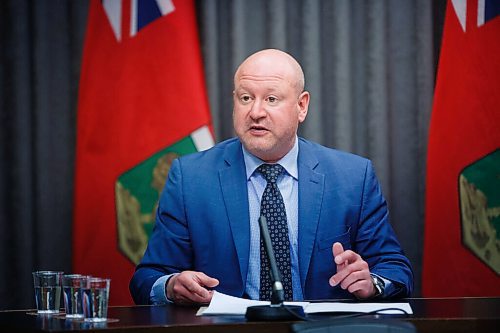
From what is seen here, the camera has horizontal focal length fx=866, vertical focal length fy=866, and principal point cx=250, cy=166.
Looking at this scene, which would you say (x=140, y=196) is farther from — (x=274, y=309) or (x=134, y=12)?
(x=274, y=309)

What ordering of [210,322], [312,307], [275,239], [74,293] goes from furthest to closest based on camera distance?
[275,239]
[312,307]
[74,293]
[210,322]

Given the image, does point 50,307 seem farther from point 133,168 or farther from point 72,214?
point 72,214

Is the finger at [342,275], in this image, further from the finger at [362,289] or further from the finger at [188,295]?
the finger at [188,295]

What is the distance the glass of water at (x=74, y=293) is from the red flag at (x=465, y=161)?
6.14 feet

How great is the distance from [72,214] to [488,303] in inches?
→ 85.0

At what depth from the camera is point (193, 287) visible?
8.14ft

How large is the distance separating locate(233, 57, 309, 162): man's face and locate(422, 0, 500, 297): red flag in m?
→ 1.00

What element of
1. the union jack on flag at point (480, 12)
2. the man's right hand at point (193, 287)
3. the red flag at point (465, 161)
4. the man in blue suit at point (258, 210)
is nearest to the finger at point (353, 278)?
the man in blue suit at point (258, 210)

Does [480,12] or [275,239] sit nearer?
[275,239]

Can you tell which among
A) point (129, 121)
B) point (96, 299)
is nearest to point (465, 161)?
point (129, 121)

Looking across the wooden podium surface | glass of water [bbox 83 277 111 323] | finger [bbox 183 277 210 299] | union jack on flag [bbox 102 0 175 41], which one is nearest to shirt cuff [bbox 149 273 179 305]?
finger [bbox 183 277 210 299]

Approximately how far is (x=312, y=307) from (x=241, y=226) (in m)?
0.59

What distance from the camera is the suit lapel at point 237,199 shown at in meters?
2.81

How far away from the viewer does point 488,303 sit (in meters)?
2.46
